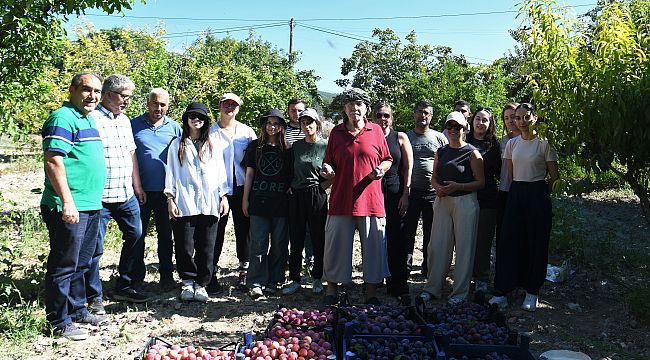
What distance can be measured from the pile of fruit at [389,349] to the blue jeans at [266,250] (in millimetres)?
2082

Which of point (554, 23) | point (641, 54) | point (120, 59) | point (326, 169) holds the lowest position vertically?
point (326, 169)

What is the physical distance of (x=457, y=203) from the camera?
511 centimetres

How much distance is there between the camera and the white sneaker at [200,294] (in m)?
5.24

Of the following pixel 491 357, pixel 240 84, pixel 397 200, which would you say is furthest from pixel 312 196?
pixel 240 84

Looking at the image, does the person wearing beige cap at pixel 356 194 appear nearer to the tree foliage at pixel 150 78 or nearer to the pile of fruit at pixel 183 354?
the pile of fruit at pixel 183 354

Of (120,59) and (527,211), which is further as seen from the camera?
(120,59)

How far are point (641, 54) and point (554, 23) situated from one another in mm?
669

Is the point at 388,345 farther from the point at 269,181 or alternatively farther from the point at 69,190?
the point at 69,190

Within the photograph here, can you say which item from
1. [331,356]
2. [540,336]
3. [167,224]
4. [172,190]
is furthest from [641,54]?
[167,224]

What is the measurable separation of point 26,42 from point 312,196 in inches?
117

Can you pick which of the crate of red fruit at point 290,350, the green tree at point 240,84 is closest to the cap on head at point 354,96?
the crate of red fruit at point 290,350

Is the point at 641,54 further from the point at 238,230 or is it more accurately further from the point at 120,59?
the point at 120,59

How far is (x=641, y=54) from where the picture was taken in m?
4.04

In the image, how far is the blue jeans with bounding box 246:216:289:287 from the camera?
5.43 meters
